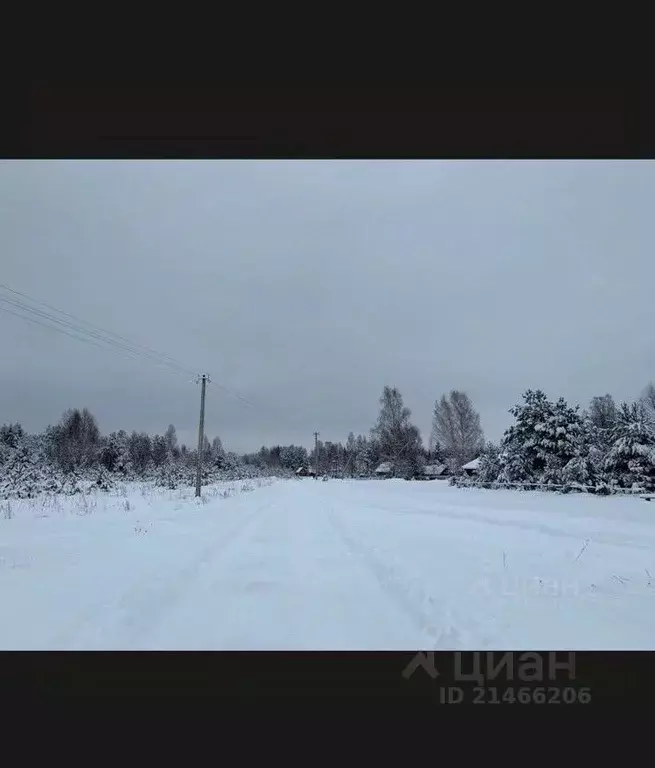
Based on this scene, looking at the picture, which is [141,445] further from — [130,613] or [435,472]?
[130,613]

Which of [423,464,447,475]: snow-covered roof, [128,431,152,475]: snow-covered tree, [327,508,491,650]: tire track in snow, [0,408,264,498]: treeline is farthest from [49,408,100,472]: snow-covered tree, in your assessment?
[327,508,491,650]: tire track in snow

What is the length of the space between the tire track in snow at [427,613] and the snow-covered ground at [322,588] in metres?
0.02

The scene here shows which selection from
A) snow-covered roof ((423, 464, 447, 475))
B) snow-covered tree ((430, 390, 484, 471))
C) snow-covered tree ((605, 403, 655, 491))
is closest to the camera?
snow-covered tree ((605, 403, 655, 491))

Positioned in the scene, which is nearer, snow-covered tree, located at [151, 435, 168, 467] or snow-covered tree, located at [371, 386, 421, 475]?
snow-covered tree, located at [371, 386, 421, 475]

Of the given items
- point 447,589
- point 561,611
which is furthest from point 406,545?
point 561,611

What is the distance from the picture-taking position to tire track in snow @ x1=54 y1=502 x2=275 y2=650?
4.02 metres

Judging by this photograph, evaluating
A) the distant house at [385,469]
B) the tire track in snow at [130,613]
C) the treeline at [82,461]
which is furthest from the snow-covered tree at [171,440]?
the tire track in snow at [130,613]

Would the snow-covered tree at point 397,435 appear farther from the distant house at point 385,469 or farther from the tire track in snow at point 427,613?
the tire track in snow at point 427,613

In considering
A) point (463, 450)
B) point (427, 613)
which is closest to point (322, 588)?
point (427, 613)

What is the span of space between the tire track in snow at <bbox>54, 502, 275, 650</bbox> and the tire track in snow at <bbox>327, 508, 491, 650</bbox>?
8.54 ft

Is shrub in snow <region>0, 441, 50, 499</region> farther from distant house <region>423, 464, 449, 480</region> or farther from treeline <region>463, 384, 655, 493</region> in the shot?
distant house <region>423, 464, 449, 480</region>

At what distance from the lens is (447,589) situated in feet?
18.1
